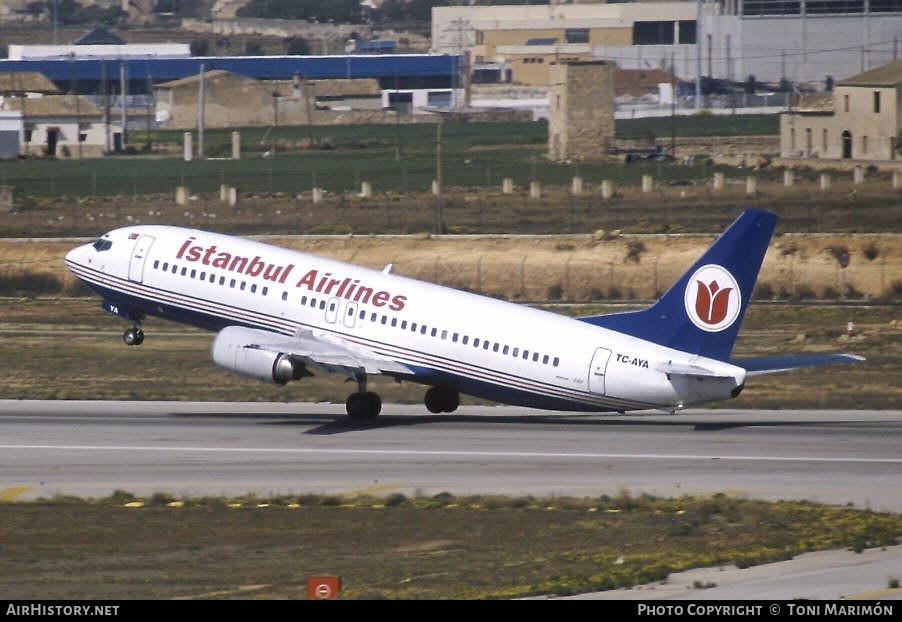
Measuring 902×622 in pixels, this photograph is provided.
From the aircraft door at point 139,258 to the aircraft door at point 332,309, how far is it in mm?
7253

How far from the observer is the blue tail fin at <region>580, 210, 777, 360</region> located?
40375mm

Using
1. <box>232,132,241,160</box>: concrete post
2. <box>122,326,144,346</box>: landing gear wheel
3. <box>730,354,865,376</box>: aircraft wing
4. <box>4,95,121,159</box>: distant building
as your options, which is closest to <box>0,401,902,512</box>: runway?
<box>730,354,865,376</box>: aircraft wing

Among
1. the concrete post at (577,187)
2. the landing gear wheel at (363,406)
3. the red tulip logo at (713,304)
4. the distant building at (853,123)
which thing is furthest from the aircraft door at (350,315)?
the distant building at (853,123)

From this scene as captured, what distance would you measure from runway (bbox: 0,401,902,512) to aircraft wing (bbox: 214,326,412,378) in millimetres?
1685

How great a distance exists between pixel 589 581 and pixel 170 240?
27.1m

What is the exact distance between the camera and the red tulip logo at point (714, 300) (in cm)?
4059

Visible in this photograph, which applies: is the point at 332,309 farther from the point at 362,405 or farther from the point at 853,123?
the point at 853,123

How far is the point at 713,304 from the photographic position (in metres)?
40.7

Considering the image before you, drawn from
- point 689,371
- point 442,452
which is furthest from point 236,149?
point 689,371

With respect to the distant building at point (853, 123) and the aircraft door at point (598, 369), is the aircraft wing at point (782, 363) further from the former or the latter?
the distant building at point (853, 123)

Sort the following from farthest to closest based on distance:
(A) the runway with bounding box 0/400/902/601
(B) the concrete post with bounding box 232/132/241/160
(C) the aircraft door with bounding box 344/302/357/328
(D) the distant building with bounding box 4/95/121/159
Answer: (D) the distant building with bounding box 4/95/121/159, (B) the concrete post with bounding box 232/132/241/160, (C) the aircraft door with bounding box 344/302/357/328, (A) the runway with bounding box 0/400/902/601

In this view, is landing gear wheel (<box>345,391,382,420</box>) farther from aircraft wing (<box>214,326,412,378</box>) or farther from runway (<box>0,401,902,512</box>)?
aircraft wing (<box>214,326,412,378</box>)

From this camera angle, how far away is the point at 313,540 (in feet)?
99.3
